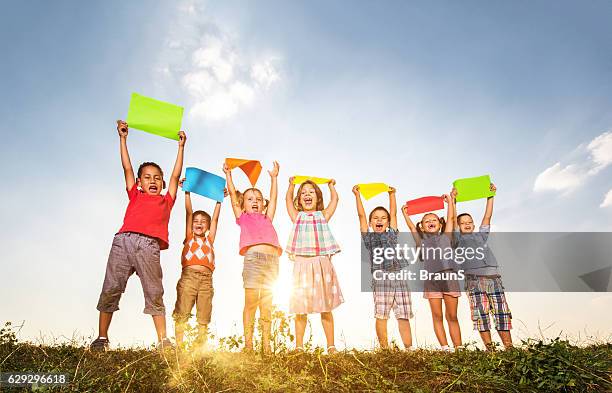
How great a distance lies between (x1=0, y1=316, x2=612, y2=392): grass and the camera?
4.79 metres

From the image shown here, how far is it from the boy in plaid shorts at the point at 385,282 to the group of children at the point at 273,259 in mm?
18

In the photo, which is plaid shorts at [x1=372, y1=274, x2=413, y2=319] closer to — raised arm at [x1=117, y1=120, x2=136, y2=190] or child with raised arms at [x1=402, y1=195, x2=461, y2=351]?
child with raised arms at [x1=402, y1=195, x2=461, y2=351]

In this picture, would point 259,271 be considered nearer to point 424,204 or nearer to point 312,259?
point 312,259

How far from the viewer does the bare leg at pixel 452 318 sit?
866 cm

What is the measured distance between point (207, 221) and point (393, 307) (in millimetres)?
3670

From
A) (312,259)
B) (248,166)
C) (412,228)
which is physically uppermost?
(248,166)

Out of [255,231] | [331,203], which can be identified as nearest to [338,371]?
[255,231]

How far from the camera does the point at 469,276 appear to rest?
29.8 feet

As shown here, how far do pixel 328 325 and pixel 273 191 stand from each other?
2532 mm

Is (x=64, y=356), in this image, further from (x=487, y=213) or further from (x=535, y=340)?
(x=487, y=213)

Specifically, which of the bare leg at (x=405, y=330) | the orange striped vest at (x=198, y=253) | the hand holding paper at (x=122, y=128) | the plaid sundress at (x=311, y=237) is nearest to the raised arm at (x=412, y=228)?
the bare leg at (x=405, y=330)

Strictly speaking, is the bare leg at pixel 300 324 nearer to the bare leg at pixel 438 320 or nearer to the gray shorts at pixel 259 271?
the gray shorts at pixel 259 271

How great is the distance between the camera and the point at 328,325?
7.55m

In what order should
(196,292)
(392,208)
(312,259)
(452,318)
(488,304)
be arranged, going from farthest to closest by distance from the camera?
1. (392,208)
2. (488,304)
3. (452,318)
4. (196,292)
5. (312,259)
